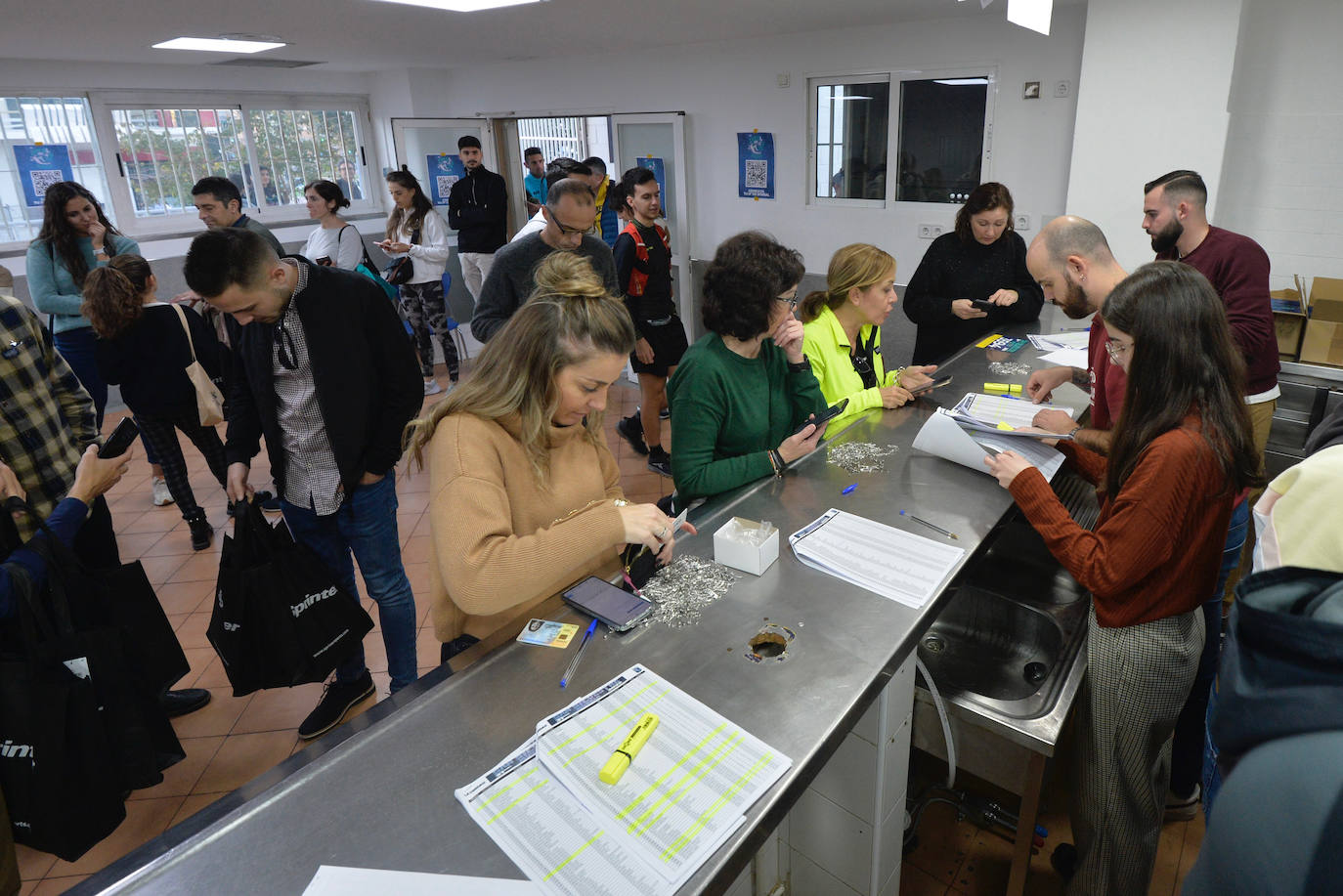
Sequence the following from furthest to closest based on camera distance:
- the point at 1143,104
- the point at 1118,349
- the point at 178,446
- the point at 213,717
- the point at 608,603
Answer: the point at 1143,104 < the point at 178,446 < the point at 213,717 < the point at 1118,349 < the point at 608,603

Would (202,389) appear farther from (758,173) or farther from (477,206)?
(758,173)

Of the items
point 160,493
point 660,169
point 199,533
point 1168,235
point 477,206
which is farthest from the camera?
point 660,169

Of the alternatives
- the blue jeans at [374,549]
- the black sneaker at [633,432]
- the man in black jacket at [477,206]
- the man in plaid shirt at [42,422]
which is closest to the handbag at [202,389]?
the man in plaid shirt at [42,422]

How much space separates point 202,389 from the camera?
3426 mm

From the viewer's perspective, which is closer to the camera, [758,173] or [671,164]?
[758,173]

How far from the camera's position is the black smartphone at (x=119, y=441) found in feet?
6.40

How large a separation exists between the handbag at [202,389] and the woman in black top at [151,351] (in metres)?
0.01

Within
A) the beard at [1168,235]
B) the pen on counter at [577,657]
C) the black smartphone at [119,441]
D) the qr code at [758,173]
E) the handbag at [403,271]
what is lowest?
the pen on counter at [577,657]

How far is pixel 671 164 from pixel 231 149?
4533 mm

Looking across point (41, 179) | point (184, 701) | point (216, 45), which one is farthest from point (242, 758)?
point (41, 179)

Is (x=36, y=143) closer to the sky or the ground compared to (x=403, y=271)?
closer to the sky

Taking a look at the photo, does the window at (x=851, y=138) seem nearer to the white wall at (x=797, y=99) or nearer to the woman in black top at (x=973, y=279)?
the white wall at (x=797, y=99)

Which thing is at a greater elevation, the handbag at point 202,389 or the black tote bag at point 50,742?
the handbag at point 202,389

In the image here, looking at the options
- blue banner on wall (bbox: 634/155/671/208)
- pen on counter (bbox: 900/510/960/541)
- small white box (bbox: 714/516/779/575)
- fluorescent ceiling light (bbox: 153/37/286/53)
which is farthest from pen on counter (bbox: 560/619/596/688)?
blue banner on wall (bbox: 634/155/671/208)
